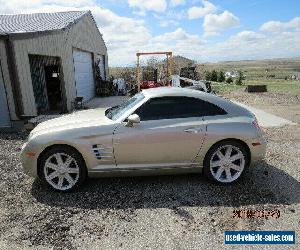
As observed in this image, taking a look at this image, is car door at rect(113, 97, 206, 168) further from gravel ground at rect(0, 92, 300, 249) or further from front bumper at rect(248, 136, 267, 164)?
front bumper at rect(248, 136, 267, 164)

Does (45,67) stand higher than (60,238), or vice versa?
(45,67)

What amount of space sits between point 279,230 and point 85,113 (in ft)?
12.4

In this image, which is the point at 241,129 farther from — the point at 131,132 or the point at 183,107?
the point at 131,132

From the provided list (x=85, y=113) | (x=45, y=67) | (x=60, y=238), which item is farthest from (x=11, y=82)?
(x=60, y=238)

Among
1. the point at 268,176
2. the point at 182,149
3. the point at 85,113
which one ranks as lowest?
the point at 268,176

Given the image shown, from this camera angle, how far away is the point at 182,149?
5.27 metres

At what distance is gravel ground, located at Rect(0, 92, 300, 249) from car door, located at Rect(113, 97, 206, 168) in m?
0.51

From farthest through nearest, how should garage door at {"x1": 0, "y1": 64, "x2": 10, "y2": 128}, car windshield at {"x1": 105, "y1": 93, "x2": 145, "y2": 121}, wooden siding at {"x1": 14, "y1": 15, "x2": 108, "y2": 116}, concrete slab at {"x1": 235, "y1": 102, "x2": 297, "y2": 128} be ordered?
wooden siding at {"x1": 14, "y1": 15, "x2": 108, "y2": 116}, garage door at {"x1": 0, "y1": 64, "x2": 10, "y2": 128}, concrete slab at {"x1": 235, "y1": 102, "x2": 297, "y2": 128}, car windshield at {"x1": 105, "y1": 93, "x2": 145, "y2": 121}

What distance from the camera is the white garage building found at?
10438 millimetres

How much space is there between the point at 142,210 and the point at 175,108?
1.74m

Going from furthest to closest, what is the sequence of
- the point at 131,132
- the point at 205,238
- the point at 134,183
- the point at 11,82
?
the point at 11,82 < the point at 134,183 < the point at 131,132 < the point at 205,238

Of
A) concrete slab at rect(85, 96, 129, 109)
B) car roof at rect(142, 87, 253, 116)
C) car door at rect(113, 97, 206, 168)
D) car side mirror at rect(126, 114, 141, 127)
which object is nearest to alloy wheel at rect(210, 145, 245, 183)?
car door at rect(113, 97, 206, 168)

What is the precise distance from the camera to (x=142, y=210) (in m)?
4.73

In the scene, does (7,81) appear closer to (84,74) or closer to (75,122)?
(75,122)
